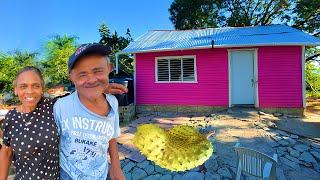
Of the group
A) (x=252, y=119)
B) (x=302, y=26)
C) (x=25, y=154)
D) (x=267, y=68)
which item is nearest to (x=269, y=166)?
(x=25, y=154)

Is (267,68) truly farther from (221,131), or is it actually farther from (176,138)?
(176,138)

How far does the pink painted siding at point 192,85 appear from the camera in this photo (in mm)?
13742

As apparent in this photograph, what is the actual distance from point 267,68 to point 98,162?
12530 mm

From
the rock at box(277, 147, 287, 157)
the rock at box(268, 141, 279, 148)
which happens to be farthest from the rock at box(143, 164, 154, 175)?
the rock at box(268, 141, 279, 148)

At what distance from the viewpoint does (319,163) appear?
7.37m

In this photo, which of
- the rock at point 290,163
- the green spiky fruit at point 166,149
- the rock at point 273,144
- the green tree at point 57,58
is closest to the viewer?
the green spiky fruit at point 166,149

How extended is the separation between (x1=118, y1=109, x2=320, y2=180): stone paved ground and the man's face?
3.48 m

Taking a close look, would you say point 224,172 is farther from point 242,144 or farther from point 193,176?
point 242,144

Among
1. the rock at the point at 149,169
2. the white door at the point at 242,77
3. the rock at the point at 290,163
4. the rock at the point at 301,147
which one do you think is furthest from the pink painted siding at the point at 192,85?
the rock at the point at 149,169

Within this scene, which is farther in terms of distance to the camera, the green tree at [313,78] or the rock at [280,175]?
the green tree at [313,78]

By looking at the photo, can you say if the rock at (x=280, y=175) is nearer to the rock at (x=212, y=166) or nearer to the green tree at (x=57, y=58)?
the rock at (x=212, y=166)

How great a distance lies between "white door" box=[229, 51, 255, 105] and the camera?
13602 mm

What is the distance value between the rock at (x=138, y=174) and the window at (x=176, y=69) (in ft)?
25.6

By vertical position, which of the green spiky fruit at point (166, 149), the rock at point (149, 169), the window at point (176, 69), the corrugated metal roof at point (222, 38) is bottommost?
the rock at point (149, 169)
